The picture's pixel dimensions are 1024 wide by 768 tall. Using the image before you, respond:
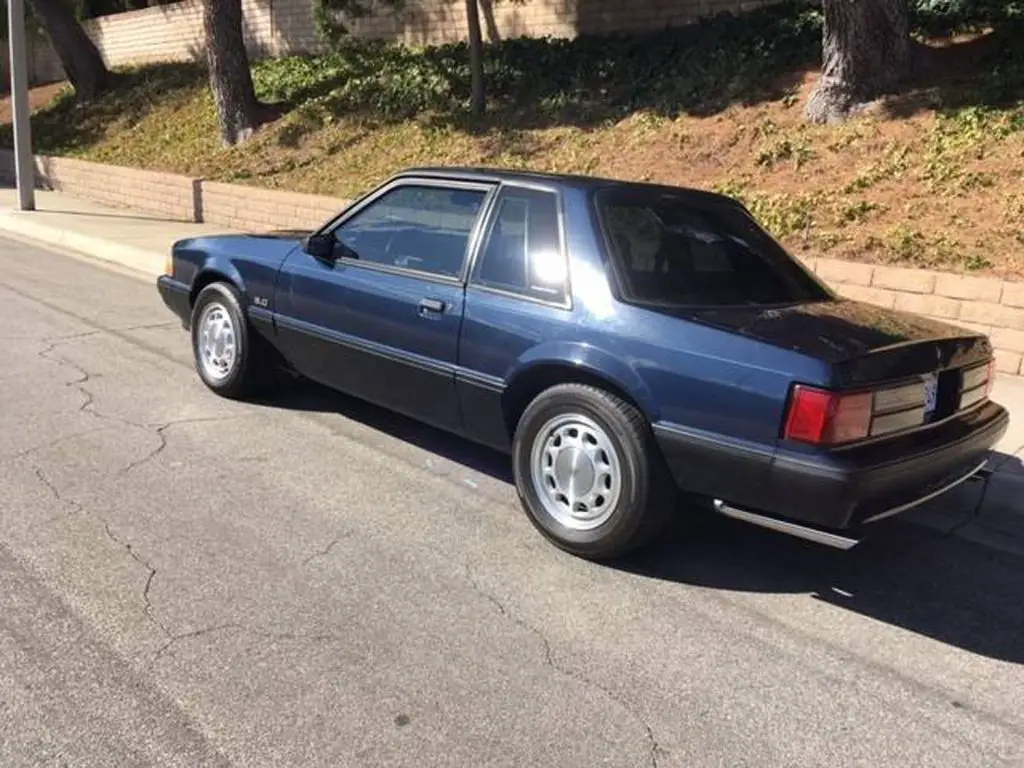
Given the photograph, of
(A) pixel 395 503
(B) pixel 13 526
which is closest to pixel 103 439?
(B) pixel 13 526

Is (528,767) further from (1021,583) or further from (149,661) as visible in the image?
(1021,583)

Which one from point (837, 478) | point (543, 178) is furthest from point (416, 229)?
point (837, 478)

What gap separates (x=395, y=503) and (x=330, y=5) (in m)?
15.3

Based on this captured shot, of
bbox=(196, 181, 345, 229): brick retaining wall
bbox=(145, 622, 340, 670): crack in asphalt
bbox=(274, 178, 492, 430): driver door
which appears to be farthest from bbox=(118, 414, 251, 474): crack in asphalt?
bbox=(196, 181, 345, 229): brick retaining wall

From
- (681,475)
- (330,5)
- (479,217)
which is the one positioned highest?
(330,5)

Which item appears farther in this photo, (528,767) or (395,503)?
(395,503)

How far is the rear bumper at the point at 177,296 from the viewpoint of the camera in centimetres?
638

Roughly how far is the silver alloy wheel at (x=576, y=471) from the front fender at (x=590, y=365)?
20 centimetres

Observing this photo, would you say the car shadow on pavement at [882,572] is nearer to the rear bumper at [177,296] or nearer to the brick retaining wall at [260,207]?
the rear bumper at [177,296]

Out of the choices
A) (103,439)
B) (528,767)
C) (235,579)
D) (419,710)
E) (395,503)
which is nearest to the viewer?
(528,767)

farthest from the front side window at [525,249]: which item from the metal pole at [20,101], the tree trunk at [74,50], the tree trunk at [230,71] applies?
the tree trunk at [74,50]

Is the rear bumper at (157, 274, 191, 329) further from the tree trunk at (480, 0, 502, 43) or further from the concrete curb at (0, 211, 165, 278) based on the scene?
the tree trunk at (480, 0, 502, 43)

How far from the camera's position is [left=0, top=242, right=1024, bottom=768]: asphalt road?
2.90 meters

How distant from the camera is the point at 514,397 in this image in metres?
4.39
